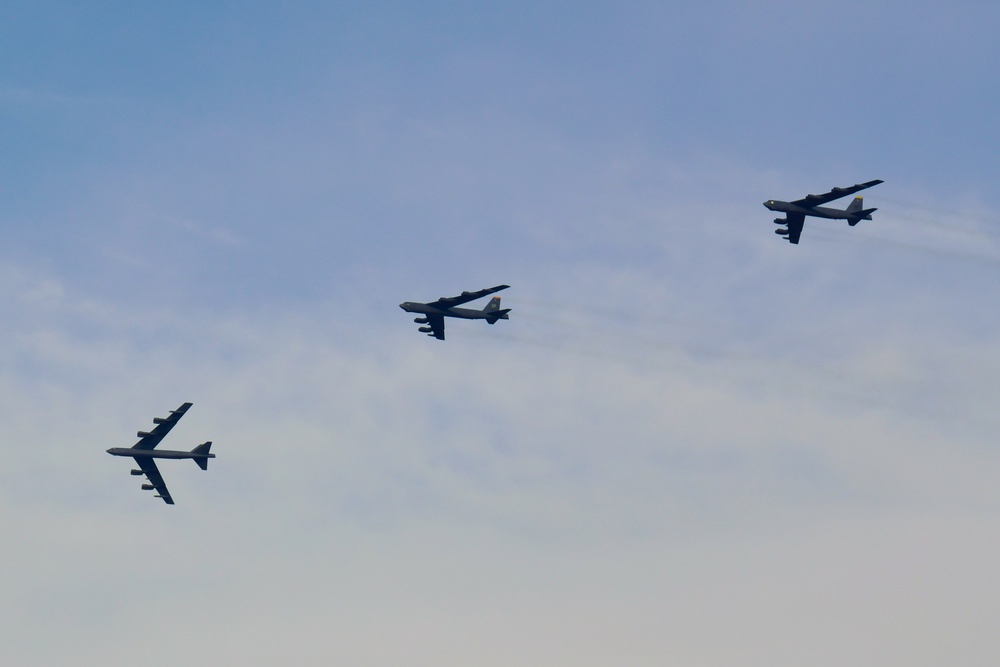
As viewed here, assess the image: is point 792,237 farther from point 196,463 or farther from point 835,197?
point 196,463

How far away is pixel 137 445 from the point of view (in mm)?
129750

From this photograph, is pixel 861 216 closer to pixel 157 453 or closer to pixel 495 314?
pixel 495 314

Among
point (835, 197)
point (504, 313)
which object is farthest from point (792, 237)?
point (504, 313)

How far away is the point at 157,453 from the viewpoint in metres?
127

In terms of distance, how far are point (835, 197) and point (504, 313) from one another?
121 ft

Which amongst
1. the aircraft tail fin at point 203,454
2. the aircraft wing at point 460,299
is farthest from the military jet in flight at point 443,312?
the aircraft tail fin at point 203,454

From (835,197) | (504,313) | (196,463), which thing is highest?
A: (835,197)

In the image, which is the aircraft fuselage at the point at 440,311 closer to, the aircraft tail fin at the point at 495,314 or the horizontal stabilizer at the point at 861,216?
the aircraft tail fin at the point at 495,314

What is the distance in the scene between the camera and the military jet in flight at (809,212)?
389ft

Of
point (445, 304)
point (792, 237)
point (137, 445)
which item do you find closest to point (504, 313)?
point (445, 304)

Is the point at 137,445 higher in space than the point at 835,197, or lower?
lower

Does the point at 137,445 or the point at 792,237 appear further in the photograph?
the point at 137,445

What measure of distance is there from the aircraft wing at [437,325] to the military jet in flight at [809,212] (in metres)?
37.2

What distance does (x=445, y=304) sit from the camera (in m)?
124
